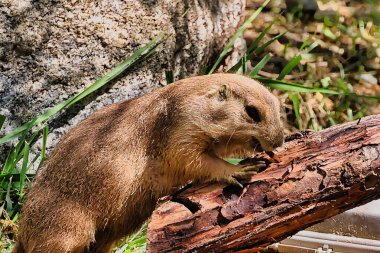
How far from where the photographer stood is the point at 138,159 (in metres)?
4.66

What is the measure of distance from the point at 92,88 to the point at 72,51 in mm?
363

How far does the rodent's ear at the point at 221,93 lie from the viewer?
4.54m

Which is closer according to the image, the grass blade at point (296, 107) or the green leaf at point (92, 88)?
the green leaf at point (92, 88)

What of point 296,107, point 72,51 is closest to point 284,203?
point 72,51

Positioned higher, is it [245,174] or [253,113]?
[253,113]

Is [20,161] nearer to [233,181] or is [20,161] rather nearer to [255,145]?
[255,145]

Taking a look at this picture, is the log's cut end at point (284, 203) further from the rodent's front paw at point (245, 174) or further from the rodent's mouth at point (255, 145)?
the rodent's mouth at point (255, 145)

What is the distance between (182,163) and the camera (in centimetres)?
457

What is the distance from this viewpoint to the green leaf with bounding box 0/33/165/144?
5.83 m

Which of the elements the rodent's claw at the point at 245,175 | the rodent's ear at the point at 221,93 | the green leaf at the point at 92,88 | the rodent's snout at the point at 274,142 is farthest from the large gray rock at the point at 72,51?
the rodent's claw at the point at 245,175

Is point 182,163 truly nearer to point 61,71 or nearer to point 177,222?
point 177,222

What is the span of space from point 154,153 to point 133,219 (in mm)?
445

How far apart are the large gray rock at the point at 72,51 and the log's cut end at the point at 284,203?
236 centimetres

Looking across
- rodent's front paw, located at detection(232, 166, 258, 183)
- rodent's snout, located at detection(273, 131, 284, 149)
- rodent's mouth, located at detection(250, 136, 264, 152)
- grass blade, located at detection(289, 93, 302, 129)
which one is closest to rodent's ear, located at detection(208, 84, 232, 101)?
rodent's mouth, located at detection(250, 136, 264, 152)
